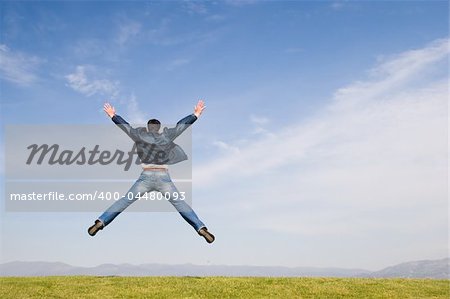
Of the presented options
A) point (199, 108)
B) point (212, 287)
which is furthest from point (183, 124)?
point (212, 287)

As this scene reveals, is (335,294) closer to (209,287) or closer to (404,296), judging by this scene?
(404,296)

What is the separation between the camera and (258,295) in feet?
52.6

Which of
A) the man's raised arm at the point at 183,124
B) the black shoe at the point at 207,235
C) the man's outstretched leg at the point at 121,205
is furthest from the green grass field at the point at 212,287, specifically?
the man's raised arm at the point at 183,124

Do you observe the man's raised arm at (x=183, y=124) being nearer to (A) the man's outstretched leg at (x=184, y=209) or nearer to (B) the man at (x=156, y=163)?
(B) the man at (x=156, y=163)

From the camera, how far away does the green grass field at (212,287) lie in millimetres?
16031

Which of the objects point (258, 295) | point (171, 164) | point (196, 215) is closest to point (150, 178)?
point (171, 164)

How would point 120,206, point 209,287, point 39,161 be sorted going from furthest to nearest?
point 39,161 → point 209,287 → point 120,206

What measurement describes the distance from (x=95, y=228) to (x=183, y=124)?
450 centimetres

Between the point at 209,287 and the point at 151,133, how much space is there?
582 cm

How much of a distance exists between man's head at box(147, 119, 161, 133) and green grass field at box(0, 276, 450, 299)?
→ 5.49 m

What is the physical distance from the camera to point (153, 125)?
16.8 metres

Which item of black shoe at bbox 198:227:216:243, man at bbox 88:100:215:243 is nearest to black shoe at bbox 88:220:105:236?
man at bbox 88:100:215:243

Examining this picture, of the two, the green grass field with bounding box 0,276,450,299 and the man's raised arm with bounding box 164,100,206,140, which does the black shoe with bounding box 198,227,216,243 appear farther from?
the man's raised arm with bounding box 164,100,206,140

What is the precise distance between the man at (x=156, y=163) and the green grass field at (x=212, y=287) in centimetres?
234
